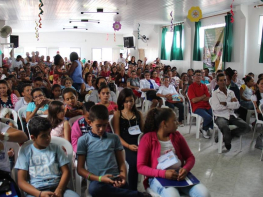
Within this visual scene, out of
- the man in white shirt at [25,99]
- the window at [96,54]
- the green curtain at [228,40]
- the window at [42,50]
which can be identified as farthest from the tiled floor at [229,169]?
the window at [42,50]

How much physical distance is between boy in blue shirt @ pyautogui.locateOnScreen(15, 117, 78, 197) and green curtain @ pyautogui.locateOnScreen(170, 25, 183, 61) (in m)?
10.2

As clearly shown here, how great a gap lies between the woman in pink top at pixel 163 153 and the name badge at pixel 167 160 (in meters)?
0.03

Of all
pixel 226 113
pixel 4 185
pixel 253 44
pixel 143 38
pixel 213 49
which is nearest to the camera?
pixel 4 185

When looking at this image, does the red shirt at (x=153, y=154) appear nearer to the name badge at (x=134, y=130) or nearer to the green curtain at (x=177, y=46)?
the name badge at (x=134, y=130)

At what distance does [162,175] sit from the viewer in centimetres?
198

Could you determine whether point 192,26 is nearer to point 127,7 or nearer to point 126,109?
point 127,7

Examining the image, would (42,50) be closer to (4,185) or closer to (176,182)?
(4,185)

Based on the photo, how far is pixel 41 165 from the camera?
1.93 metres

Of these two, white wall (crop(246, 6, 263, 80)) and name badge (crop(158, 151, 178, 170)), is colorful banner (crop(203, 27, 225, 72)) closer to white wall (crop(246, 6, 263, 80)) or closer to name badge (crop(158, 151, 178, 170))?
white wall (crop(246, 6, 263, 80))

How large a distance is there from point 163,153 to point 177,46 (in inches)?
405

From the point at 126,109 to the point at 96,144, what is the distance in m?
0.88

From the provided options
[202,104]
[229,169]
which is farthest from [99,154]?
[202,104]

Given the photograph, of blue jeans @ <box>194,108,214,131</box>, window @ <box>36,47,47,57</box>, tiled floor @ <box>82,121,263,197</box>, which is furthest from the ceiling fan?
tiled floor @ <box>82,121,263,197</box>

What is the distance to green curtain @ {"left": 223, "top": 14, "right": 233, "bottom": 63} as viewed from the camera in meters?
8.59
